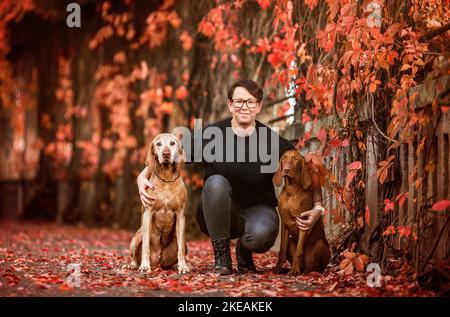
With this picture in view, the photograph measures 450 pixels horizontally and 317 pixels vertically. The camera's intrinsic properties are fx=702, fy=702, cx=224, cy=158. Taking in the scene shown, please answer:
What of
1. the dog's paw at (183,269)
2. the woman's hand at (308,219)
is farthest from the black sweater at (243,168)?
the dog's paw at (183,269)

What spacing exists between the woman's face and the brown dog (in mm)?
478

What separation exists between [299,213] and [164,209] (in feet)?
3.60

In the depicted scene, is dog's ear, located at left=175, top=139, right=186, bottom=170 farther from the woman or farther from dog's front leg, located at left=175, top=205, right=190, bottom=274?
dog's front leg, located at left=175, top=205, right=190, bottom=274

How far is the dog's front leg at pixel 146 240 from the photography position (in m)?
5.66

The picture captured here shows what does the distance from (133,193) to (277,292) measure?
9.16 m

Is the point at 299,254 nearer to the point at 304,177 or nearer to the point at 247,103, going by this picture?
the point at 304,177

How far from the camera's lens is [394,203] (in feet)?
18.6

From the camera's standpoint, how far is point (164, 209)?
225 inches

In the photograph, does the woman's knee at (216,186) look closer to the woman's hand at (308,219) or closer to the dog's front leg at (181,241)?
the dog's front leg at (181,241)

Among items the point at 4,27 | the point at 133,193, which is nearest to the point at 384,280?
the point at 133,193

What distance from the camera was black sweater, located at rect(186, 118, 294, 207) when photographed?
19.1 ft

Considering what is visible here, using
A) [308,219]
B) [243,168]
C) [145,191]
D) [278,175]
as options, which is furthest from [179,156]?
[308,219]

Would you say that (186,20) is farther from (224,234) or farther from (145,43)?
(224,234)

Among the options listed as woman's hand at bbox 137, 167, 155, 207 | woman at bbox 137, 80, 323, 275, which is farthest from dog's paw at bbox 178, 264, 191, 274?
woman's hand at bbox 137, 167, 155, 207
